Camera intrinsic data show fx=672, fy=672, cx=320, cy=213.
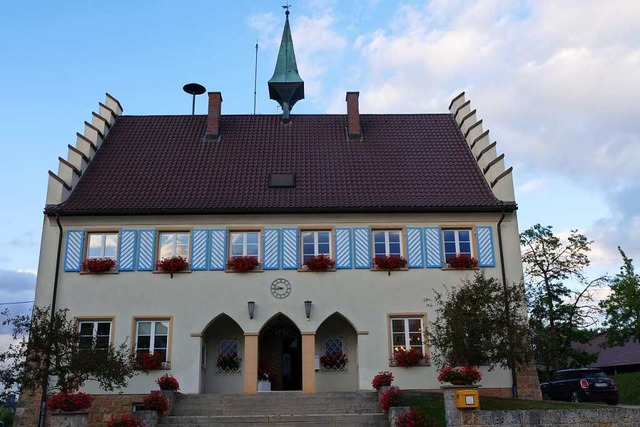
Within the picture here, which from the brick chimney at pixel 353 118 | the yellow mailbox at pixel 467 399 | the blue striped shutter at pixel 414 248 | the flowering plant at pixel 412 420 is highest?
the brick chimney at pixel 353 118

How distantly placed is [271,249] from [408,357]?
5848 millimetres

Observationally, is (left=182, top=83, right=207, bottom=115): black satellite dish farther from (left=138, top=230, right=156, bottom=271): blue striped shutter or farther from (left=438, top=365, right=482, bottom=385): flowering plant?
(left=438, top=365, right=482, bottom=385): flowering plant

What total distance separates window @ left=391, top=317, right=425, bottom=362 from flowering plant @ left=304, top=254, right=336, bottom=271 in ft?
9.36

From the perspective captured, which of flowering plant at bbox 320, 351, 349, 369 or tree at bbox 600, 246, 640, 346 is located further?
tree at bbox 600, 246, 640, 346

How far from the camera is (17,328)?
56.5 feet

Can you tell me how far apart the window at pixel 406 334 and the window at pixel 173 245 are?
7.52m

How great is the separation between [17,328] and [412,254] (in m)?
12.5

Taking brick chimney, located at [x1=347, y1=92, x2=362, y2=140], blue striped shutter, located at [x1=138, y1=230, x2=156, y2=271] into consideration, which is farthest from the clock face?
brick chimney, located at [x1=347, y1=92, x2=362, y2=140]

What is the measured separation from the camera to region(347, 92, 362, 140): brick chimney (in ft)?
91.4

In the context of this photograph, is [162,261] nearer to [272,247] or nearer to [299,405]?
[272,247]

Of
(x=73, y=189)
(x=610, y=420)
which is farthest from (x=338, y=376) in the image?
(x=73, y=189)

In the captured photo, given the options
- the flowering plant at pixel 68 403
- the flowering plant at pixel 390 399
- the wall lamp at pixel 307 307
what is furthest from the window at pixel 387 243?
the flowering plant at pixel 68 403

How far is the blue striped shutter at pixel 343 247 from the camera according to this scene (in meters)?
23.0

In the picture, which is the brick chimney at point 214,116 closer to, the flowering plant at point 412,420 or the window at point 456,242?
the window at point 456,242
